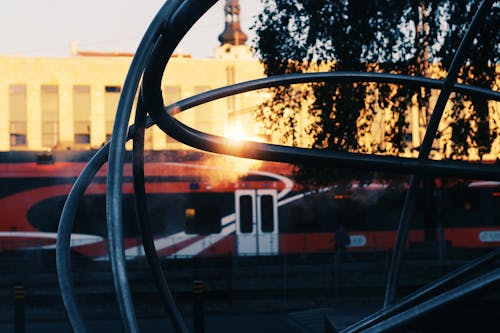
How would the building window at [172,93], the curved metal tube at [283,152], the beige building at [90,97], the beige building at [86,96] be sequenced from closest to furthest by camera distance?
1. the curved metal tube at [283,152]
2. the beige building at [90,97]
3. the beige building at [86,96]
4. the building window at [172,93]

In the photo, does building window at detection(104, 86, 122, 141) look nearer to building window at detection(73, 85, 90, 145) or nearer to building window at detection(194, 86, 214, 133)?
building window at detection(73, 85, 90, 145)

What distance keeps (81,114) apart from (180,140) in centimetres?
3098

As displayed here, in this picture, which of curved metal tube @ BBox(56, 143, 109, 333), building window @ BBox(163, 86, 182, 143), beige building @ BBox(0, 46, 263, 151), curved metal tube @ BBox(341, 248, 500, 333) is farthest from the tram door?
curved metal tube @ BBox(56, 143, 109, 333)

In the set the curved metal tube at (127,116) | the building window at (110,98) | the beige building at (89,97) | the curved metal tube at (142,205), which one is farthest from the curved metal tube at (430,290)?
the building window at (110,98)

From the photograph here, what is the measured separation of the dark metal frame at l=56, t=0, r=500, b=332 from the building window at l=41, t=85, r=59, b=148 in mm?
29013

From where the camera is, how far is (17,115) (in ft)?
114

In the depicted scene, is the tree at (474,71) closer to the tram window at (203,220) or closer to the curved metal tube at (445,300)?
the curved metal tube at (445,300)

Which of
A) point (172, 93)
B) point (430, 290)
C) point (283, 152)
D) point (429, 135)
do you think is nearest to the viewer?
point (283, 152)

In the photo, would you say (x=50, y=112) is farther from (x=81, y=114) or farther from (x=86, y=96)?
(x=86, y=96)

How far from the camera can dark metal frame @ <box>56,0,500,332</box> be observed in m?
3.73

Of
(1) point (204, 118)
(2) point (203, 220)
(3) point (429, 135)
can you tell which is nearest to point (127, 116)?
(3) point (429, 135)

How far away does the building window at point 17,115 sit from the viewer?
3416 cm

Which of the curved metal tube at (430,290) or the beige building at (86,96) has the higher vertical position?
the beige building at (86,96)

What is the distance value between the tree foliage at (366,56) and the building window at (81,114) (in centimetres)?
2018
